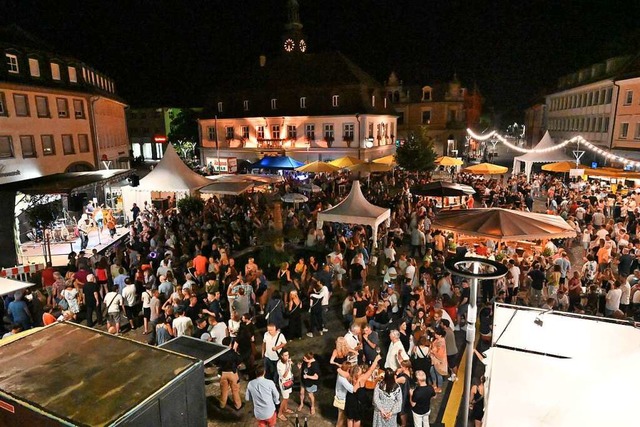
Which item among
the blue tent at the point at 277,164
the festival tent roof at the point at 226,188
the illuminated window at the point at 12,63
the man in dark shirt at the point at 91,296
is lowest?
the man in dark shirt at the point at 91,296

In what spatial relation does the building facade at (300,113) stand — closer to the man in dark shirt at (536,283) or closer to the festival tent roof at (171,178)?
the festival tent roof at (171,178)

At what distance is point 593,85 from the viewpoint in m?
32.6

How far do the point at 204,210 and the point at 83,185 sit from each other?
464 cm

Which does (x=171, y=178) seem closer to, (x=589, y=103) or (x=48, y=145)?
(x=48, y=145)

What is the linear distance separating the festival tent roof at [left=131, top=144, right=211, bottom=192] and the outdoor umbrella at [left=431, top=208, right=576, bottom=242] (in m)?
11.5

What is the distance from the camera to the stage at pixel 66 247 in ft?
50.8

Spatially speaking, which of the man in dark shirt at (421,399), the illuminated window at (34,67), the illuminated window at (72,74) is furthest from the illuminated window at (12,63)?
the man in dark shirt at (421,399)

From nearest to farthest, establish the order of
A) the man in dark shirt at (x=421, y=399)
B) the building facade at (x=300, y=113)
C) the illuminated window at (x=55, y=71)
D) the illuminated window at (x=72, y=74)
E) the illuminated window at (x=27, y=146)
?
the man in dark shirt at (x=421, y=399)
the illuminated window at (x=27, y=146)
the illuminated window at (x=55, y=71)
the illuminated window at (x=72, y=74)
the building facade at (x=300, y=113)

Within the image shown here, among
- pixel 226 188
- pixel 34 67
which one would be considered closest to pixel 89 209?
pixel 226 188

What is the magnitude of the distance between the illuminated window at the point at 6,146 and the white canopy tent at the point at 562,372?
27036mm

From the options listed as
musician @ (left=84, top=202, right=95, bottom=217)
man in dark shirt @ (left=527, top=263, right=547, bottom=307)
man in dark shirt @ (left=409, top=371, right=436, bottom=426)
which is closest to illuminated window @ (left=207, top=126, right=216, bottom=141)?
musician @ (left=84, top=202, right=95, bottom=217)

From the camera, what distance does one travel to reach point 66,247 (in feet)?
54.8

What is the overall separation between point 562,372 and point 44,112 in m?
29.5

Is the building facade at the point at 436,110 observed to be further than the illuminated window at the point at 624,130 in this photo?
Yes
